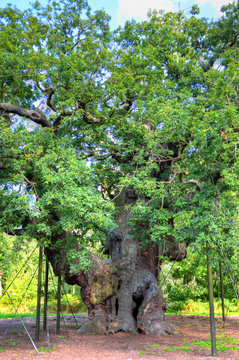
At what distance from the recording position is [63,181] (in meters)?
6.98

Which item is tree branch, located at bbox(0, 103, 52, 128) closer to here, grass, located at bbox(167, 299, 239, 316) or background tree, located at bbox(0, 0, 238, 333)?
background tree, located at bbox(0, 0, 238, 333)

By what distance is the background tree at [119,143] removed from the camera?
716cm

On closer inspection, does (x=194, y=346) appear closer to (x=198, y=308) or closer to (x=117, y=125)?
(x=117, y=125)

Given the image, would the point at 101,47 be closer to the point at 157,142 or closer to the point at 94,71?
the point at 94,71

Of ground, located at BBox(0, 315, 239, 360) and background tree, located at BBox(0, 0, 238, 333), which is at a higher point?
background tree, located at BBox(0, 0, 238, 333)

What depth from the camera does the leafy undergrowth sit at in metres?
7.27

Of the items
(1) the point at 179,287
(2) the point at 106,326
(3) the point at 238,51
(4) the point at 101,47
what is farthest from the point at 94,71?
(1) the point at 179,287

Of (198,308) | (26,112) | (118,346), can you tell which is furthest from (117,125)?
(198,308)

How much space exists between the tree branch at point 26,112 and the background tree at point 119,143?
0.05 meters

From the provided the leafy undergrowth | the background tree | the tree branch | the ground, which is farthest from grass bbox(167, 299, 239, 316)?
the tree branch

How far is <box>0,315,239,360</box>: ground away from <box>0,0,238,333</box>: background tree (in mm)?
731

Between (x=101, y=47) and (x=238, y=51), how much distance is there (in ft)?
14.9

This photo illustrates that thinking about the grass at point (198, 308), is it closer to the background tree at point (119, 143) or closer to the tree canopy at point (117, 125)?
the background tree at point (119, 143)

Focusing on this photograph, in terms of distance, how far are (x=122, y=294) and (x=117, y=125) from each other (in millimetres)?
5310
